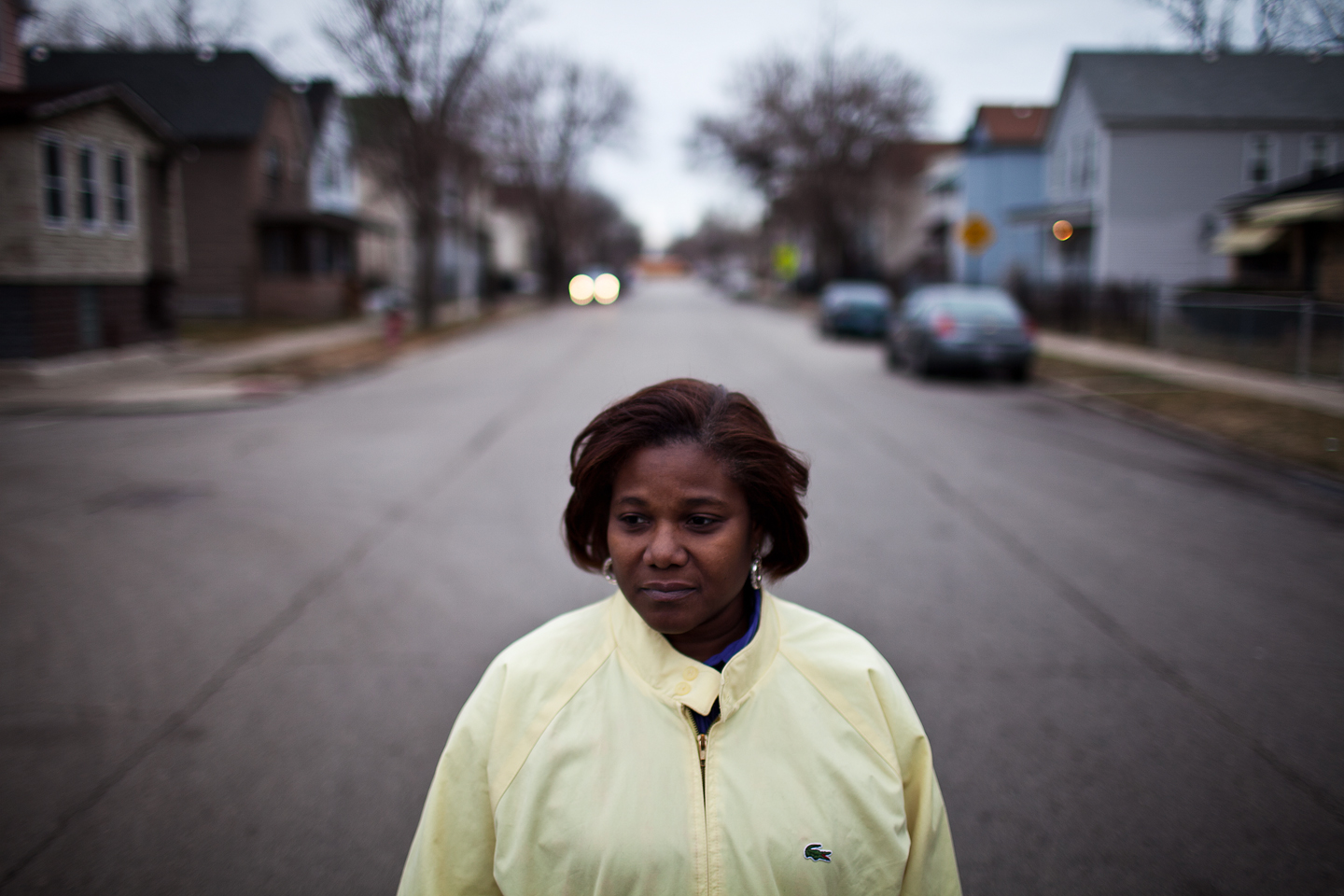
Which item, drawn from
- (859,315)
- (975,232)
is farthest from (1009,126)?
(975,232)

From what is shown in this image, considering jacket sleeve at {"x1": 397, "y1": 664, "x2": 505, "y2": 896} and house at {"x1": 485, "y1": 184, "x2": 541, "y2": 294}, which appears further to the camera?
house at {"x1": 485, "y1": 184, "x2": 541, "y2": 294}

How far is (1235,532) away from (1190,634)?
259 centimetres

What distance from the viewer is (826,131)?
47406 millimetres

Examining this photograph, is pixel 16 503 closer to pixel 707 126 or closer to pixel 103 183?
pixel 103 183

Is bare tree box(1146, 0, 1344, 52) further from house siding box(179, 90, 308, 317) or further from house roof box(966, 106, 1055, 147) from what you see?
house roof box(966, 106, 1055, 147)

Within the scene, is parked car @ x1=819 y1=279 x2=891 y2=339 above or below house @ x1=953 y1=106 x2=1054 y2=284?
below

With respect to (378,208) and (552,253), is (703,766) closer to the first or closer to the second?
(378,208)

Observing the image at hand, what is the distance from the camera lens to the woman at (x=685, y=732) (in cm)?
184

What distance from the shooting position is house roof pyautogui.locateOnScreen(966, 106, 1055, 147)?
4834cm

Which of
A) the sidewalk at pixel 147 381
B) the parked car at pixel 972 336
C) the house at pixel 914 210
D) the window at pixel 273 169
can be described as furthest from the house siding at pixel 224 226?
the house at pixel 914 210

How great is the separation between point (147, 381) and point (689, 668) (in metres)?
18.6

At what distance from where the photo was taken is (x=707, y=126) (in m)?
54.8

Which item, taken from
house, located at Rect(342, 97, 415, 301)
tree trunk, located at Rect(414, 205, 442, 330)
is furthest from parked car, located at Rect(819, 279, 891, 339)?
house, located at Rect(342, 97, 415, 301)

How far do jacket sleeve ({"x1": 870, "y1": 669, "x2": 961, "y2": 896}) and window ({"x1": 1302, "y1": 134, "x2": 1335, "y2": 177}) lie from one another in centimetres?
685
